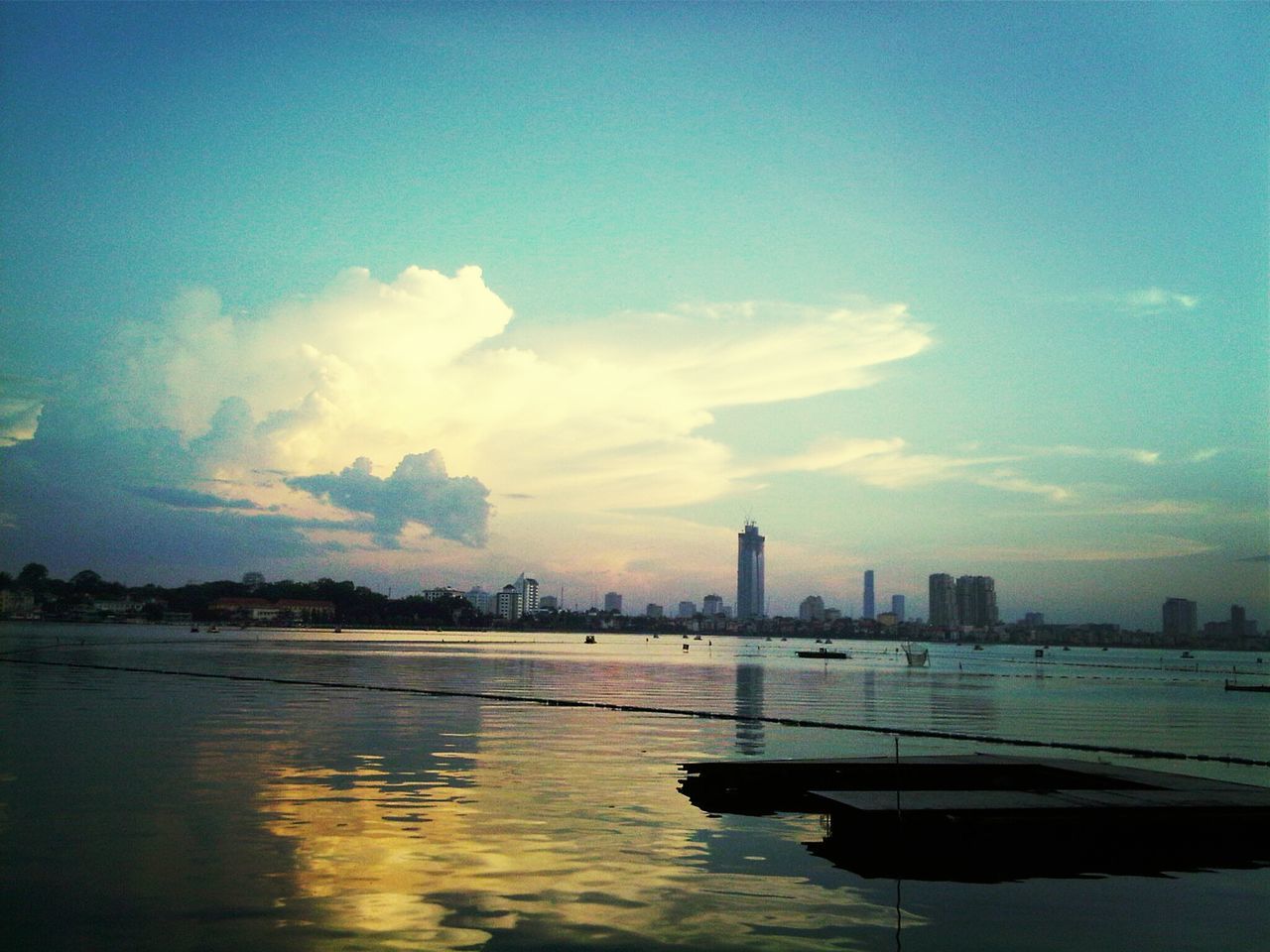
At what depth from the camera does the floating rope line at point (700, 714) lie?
4641cm

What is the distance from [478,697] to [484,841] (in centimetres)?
4950

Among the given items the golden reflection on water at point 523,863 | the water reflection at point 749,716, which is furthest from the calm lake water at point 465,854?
the water reflection at point 749,716

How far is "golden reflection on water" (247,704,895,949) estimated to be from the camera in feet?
55.8

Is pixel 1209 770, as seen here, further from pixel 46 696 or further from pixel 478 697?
pixel 46 696

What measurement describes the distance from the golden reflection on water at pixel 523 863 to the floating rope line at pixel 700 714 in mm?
21390

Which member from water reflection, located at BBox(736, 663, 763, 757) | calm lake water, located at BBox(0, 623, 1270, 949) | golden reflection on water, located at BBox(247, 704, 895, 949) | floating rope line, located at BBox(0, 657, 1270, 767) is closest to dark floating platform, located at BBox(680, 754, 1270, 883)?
calm lake water, located at BBox(0, 623, 1270, 949)

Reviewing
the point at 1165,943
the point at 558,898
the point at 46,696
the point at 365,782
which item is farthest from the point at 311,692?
the point at 1165,943

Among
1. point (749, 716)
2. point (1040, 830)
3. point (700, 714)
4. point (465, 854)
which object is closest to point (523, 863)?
point (465, 854)

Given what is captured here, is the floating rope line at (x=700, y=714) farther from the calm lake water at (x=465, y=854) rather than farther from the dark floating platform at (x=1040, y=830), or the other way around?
the dark floating platform at (x=1040, y=830)

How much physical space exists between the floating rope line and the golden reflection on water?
21390 millimetres

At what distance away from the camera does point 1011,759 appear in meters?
35.1

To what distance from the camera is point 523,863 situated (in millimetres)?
21172

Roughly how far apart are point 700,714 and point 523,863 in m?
40.6

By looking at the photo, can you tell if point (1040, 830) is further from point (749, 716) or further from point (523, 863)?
point (749, 716)
